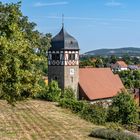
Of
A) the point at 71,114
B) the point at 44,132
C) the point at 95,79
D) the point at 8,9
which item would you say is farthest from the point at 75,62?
the point at 8,9

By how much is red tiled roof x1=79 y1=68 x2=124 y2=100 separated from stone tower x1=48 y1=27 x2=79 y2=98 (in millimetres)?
1397

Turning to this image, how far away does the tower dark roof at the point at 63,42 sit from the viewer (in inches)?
1769

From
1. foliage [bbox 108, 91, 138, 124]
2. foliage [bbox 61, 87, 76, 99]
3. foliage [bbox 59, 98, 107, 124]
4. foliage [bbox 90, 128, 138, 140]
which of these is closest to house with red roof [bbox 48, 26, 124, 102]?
foliage [bbox 61, 87, 76, 99]

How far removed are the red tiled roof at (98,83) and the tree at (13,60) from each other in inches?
991

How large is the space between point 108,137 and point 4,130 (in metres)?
6.11

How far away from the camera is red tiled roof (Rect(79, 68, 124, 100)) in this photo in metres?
46.1

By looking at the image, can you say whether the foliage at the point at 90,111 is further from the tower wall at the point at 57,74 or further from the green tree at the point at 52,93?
the tower wall at the point at 57,74

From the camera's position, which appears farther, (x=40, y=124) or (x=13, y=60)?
(x=40, y=124)

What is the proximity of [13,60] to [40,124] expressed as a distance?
943 centimetres

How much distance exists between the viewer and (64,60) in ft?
148

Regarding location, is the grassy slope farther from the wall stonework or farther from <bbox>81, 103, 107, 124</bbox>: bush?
the wall stonework

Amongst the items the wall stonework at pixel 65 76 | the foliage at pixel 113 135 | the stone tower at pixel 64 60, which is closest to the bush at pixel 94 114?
the foliage at pixel 113 135

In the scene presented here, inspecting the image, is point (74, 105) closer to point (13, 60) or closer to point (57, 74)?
point (57, 74)

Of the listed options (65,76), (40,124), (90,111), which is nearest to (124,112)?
(90,111)
